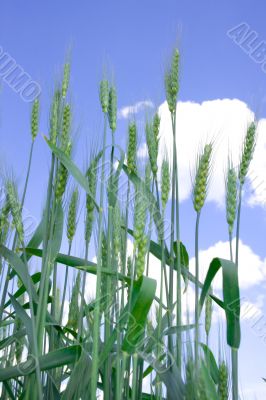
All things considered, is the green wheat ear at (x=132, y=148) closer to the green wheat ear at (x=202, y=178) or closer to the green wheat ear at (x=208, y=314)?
the green wheat ear at (x=202, y=178)

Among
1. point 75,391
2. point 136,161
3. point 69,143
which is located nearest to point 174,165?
point 136,161

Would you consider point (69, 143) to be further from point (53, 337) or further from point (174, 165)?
point (53, 337)

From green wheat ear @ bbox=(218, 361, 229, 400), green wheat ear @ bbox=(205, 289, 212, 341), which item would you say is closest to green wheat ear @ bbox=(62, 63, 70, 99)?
green wheat ear @ bbox=(205, 289, 212, 341)

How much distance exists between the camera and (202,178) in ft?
7.32

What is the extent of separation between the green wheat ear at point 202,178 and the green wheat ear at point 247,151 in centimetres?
22

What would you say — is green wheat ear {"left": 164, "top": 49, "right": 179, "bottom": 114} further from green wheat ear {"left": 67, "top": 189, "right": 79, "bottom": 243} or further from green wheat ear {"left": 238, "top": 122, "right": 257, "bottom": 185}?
green wheat ear {"left": 67, "top": 189, "right": 79, "bottom": 243}

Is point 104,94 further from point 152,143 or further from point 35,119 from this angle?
point 35,119

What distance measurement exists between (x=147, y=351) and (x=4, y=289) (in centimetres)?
65

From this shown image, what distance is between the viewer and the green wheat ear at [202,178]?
7.11 ft

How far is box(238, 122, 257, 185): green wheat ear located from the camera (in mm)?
2465

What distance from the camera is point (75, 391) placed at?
2.02 meters

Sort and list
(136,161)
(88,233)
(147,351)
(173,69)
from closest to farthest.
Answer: (147,351)
(88,233)
(136,161)
(173,69)

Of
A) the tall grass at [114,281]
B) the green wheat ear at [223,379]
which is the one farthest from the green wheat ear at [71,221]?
the green wheat ear at [223,379]

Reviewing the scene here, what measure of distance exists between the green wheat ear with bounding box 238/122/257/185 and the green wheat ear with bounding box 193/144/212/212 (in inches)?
8.8
